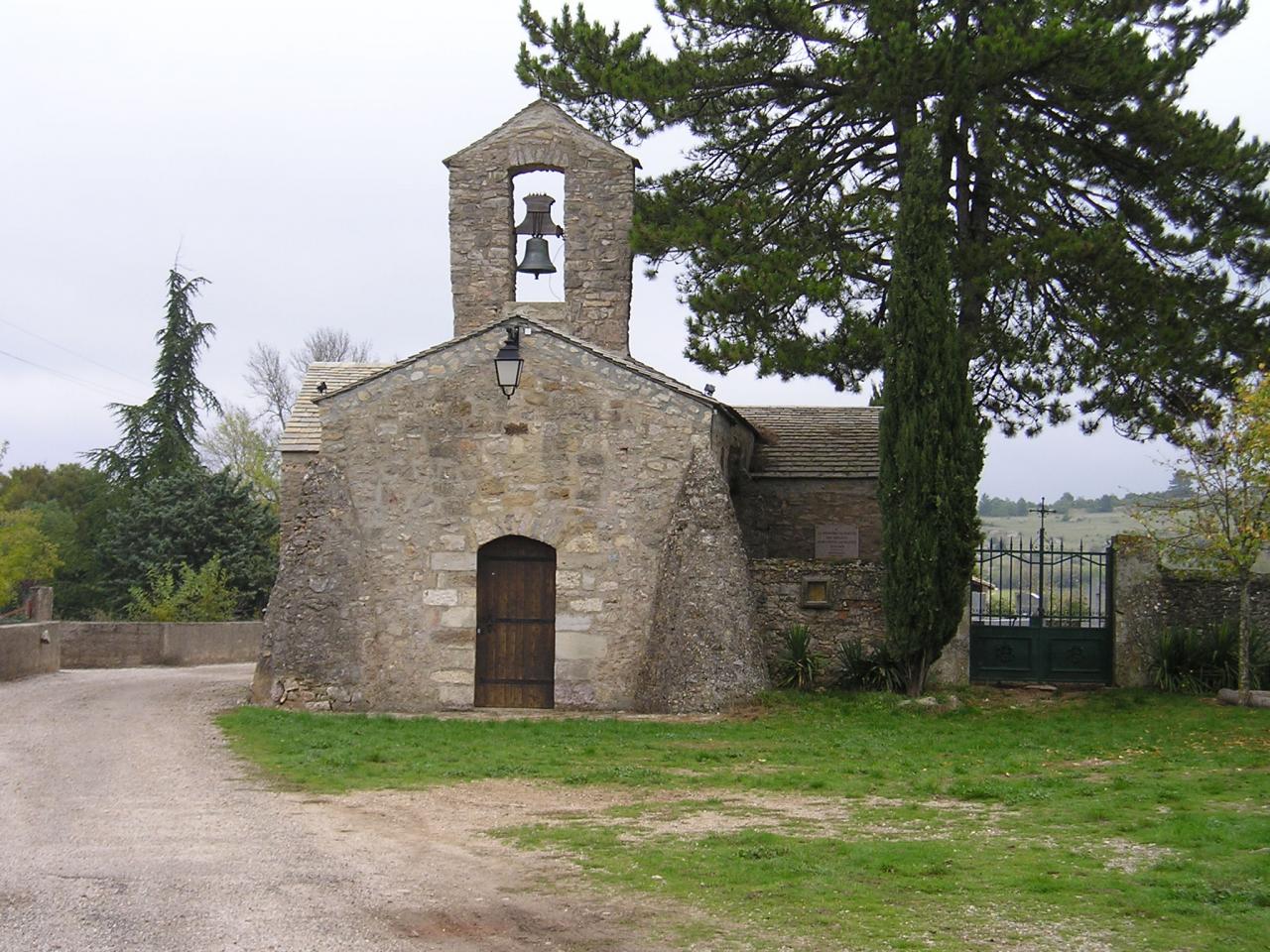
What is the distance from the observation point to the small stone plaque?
1983 centimetres

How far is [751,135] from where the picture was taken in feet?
65.2

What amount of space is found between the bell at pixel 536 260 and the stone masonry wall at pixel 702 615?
346 centimetres

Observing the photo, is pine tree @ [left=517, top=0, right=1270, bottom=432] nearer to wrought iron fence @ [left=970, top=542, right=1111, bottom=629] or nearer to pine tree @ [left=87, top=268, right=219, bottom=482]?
wrought iron fence @ [left=970, top=542, right=1111, bottom=629]

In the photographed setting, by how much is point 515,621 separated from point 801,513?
585 centimetres

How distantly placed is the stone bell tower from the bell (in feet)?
0.54

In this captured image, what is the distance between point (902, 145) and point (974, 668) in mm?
7370

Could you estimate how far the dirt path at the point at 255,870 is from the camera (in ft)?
19.8

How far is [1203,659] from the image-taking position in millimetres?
16594

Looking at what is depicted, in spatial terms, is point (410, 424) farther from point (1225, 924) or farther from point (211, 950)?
point (1225, 924)

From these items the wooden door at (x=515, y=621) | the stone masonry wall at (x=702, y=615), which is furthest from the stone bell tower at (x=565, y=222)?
the wooden door at (x=515, y=621)

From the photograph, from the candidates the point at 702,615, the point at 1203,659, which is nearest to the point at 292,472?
the point at 702,615

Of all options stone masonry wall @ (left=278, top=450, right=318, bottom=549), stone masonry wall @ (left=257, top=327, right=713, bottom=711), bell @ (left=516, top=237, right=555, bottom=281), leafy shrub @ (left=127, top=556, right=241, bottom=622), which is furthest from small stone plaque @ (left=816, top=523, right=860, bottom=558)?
leafy shrub @ (left=127, top=556, right=241, bottom=622)

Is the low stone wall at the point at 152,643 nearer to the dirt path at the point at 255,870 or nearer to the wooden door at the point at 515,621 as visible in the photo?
the wooden door at the point at 515,621

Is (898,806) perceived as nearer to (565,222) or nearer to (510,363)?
(510,363)
